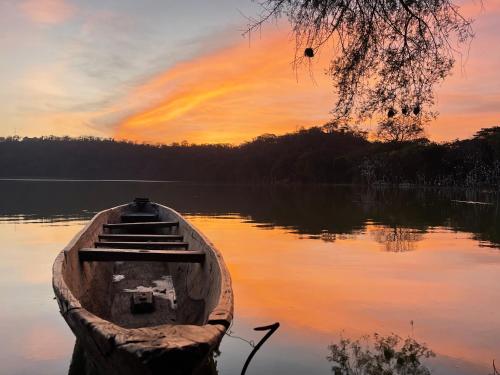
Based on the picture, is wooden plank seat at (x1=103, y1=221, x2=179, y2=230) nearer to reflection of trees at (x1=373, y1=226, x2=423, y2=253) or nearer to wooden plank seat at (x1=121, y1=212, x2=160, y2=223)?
wooden plank seat at (x1=121, y1=212, x2=160, y2=223)

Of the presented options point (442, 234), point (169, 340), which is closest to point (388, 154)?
point (442, 234)

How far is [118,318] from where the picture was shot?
5.93 metres

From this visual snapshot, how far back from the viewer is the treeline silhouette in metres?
72.8

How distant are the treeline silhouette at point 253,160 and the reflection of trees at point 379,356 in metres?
66.5

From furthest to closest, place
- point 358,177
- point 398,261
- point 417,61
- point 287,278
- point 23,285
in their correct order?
1. point 358,177
2. point 398,261
3. point 287,278
4. point 23,285
5. point 417,61

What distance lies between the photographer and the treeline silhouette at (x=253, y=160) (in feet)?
239

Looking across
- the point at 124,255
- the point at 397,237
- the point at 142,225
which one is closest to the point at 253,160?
the point at 397,237

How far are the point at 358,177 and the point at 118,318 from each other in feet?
299

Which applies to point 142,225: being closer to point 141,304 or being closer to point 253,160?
point 141,304

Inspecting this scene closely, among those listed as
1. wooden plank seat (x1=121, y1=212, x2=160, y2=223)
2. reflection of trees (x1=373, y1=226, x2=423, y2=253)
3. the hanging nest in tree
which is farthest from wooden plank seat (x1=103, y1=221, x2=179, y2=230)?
the hanging nest in tree

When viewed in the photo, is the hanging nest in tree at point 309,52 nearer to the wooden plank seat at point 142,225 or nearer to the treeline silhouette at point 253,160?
the wooden plank seat at point 142,225

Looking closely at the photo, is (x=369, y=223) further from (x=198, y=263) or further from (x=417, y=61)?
(x=417, y=61)

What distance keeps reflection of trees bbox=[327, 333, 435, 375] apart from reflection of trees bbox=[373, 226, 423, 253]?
28.2 feet

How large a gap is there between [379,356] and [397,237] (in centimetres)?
1259
